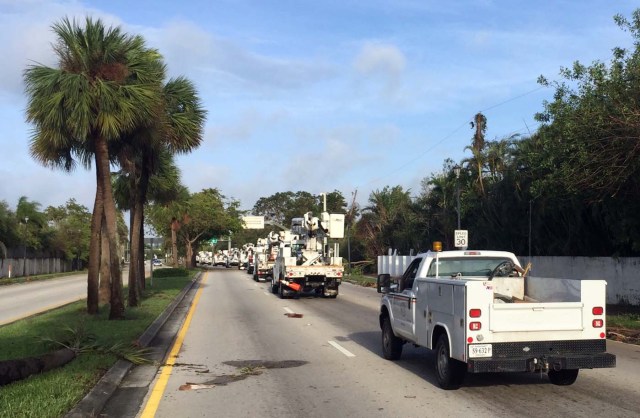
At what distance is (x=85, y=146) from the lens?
18.1 meters

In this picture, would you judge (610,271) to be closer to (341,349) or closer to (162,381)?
(341,349)

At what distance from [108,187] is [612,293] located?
17933 mm

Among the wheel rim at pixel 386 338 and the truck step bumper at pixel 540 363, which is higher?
the truck step bumper at pixel 540 363

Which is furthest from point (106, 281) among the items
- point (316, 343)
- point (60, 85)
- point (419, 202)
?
point (419, 202)

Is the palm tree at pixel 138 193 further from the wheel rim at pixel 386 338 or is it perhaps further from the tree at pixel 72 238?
the tree at pixel 72 238

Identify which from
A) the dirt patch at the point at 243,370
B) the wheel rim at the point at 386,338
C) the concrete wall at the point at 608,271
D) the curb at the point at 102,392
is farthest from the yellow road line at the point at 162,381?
the concrete wall at the point at 608,271

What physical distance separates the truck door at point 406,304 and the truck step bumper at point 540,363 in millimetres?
2132

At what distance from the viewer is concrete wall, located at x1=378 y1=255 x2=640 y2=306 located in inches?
896

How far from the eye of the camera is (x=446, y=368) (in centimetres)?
871

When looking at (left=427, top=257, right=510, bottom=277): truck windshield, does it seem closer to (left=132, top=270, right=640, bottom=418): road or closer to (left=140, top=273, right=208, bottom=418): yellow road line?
(left=132, top=270, right=640, bottom=418): road

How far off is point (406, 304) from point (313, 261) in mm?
17820

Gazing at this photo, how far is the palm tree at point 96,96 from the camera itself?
15.5 meters

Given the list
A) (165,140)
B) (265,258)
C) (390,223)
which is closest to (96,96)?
(165,140)

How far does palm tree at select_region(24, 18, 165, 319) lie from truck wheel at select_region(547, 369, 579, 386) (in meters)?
11.1
